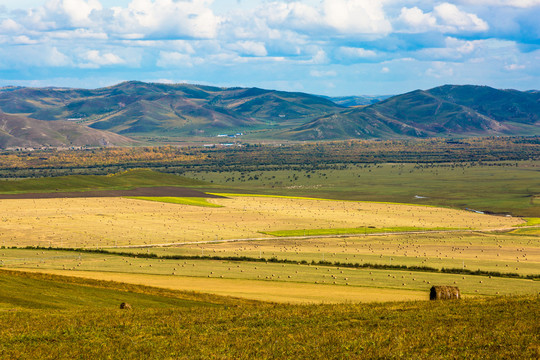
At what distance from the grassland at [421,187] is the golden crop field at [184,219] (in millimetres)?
15733

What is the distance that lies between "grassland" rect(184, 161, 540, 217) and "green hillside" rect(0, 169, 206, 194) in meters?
15.9

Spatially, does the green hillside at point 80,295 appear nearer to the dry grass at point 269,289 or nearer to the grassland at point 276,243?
the dry grass at point 269,289

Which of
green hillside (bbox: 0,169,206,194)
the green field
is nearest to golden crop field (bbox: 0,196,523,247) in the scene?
the green field

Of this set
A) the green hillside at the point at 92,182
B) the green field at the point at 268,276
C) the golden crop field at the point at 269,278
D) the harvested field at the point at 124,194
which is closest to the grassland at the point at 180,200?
the green field at the point at 268,276

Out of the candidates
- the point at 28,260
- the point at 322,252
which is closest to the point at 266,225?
the point at 322,252

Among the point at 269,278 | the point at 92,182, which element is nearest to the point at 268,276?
the point at 269,278

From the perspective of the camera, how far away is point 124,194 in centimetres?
13525

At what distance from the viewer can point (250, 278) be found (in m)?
51.2

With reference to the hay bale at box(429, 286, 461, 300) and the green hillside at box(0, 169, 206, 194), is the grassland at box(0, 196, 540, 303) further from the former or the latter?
the green hillside at box(0, 169, 206, 194)

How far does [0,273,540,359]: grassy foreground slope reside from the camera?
22.9m

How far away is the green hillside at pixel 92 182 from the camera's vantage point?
140 meters

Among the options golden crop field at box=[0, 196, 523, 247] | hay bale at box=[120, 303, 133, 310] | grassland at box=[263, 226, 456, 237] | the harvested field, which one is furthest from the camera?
the harvested field

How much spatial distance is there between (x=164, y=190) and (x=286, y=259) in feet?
280

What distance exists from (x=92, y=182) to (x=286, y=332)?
13280 cm
